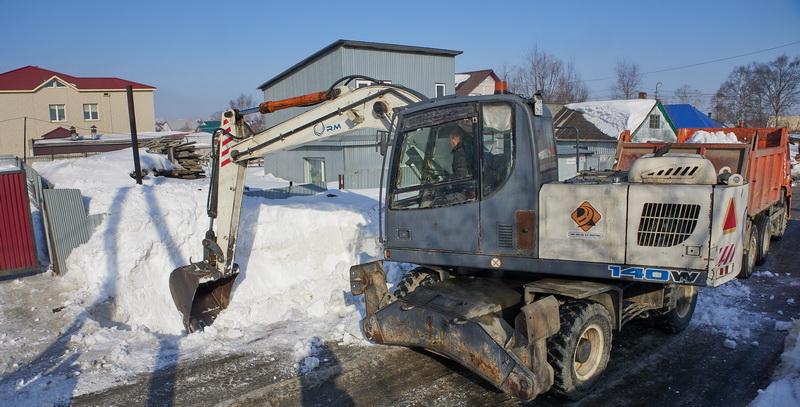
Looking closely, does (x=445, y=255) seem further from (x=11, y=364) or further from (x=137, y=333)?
(x=11, y=364)

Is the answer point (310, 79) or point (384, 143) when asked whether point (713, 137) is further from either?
point (310, 79)

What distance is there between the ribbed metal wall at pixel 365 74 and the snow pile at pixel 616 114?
10134 mm

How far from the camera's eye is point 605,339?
559cm

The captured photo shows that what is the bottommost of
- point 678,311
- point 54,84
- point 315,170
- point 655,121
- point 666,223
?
point 678,311

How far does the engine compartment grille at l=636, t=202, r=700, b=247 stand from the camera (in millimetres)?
4906

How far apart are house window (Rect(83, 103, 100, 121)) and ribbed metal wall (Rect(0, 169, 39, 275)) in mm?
46784

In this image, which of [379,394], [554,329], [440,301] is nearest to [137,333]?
[379,394]

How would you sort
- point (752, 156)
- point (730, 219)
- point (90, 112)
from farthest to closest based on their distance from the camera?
point (90, 112)
point (752, 156)
point (730, 219)

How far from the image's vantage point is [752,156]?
28.4 ft

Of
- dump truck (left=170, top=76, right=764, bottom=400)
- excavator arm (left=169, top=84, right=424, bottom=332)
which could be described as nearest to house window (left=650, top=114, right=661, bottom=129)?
dump truck (left=170, top=76, right=764, bottom=400)

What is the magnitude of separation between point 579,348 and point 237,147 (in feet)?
16.0

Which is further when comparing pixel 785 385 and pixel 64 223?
pixel 64 223

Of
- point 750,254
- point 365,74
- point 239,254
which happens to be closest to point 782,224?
point 750,254

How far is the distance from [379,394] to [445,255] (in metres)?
1.56
